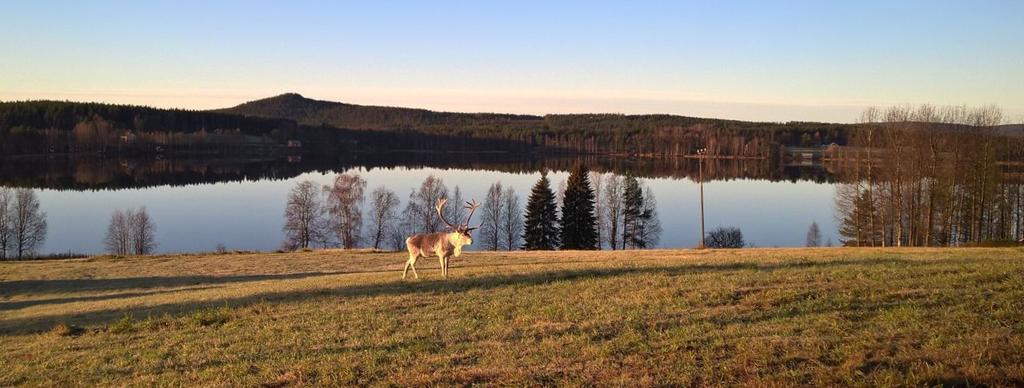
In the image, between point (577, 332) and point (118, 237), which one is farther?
point (118, 237)

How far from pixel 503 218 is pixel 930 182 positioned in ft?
138

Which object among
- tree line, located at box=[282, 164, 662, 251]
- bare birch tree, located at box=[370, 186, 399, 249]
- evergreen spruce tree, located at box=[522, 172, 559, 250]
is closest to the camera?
tree line, located at box=[282, 164, 662, 251]

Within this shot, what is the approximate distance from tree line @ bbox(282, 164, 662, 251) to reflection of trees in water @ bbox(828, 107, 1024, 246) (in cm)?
2091

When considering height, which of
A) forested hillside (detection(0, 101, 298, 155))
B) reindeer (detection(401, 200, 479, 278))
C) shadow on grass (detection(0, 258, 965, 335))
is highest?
forested hillside (detection(0, 101, 298, 155))

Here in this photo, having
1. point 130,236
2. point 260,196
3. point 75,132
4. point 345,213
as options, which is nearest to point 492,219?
point 345,213

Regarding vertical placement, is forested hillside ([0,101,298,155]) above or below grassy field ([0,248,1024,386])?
above

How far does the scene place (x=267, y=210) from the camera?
83.3 m

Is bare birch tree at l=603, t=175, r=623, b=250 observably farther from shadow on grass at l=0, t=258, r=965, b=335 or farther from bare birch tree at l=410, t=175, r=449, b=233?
shadow on grass at l=0, t=258, r=965, b=335

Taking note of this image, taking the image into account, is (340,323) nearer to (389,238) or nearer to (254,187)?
(389,238)

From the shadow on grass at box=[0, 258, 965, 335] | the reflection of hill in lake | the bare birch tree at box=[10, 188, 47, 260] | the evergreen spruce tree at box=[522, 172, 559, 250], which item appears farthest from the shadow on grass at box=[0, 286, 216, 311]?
the reflection of hill in lake

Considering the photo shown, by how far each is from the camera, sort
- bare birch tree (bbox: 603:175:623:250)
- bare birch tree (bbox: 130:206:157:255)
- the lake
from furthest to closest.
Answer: bare birch tree (bbox: 603:175:623:250) < the lake < bare birch tree (bbox: 130:206:157:255)

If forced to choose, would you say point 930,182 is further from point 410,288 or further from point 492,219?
point 410,288

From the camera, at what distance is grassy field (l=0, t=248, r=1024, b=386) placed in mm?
8023

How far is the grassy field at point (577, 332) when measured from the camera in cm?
802
